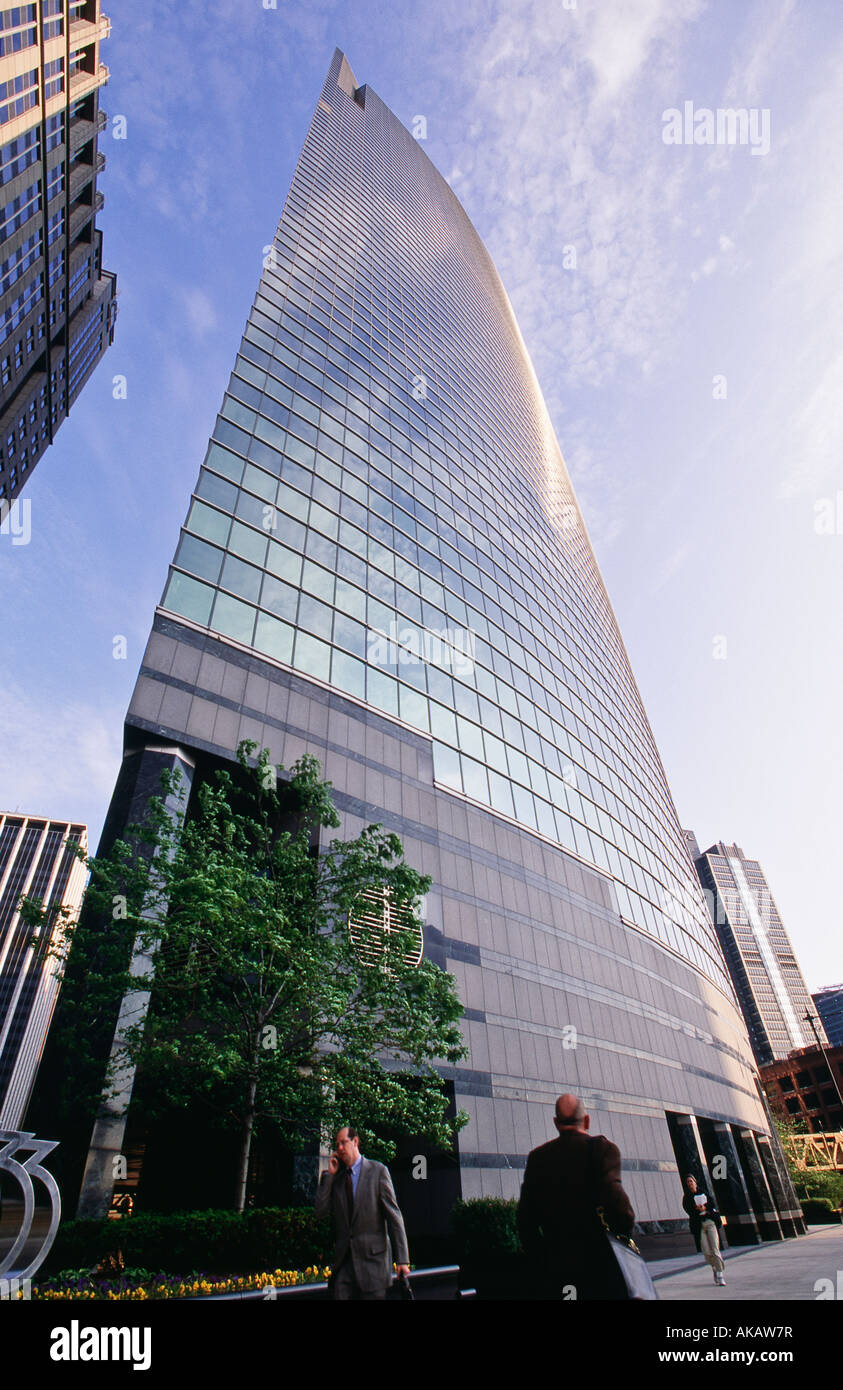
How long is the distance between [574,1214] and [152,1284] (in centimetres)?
878

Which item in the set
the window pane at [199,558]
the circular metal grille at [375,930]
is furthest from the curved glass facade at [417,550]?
the circular metal grille at [375,930]

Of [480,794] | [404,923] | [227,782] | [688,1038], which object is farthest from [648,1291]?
[688,1038]

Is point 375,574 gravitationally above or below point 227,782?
above

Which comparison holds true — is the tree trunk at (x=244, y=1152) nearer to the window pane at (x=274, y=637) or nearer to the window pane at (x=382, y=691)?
the window pane at (x=274, y=637)

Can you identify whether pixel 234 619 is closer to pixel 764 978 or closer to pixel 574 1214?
pixel 574 1214

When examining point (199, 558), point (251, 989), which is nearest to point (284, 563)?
point (199, 558)

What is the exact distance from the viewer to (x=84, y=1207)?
11977 mm

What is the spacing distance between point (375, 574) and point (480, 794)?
1061cm

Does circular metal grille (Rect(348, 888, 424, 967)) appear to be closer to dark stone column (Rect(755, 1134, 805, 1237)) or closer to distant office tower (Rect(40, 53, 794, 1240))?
distant office tower (Rect(40, 53, 794, 1240))

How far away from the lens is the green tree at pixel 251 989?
1194cm

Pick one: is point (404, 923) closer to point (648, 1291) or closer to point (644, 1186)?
point (648, 1291)

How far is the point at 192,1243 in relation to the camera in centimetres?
1034

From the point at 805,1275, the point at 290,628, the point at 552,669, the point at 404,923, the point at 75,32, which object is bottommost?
the point at 805,1275

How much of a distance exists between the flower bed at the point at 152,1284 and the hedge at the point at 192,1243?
1.09 feet
